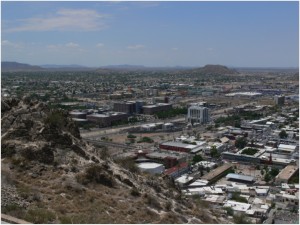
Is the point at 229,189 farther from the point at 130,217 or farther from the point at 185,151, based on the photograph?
the point at 130,217

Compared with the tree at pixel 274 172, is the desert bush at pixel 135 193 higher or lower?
higher

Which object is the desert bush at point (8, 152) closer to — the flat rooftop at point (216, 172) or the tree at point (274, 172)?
the flat rooftop at point (216, 172)

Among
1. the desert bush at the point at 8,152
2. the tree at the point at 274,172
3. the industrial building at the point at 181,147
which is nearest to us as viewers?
the desert bush at the point at 8,152

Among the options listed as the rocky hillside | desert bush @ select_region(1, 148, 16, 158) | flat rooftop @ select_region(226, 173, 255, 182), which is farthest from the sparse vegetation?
flat rooftop @ select_region(226, 173, 255, 182)

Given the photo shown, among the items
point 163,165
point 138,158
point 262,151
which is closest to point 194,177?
point 163,165

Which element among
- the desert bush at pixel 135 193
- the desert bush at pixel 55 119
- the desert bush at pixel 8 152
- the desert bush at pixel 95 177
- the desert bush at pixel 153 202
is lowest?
the desert bush at pixel 153 202

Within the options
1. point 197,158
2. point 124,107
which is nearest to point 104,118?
point 124,107

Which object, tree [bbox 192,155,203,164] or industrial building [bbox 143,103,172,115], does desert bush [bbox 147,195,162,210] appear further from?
industrial building [bbox 143,103,172,115]

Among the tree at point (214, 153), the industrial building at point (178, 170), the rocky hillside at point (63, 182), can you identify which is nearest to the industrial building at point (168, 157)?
the industrial building at point (178, 170)

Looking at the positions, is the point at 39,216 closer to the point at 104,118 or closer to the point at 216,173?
the point at 216,173
